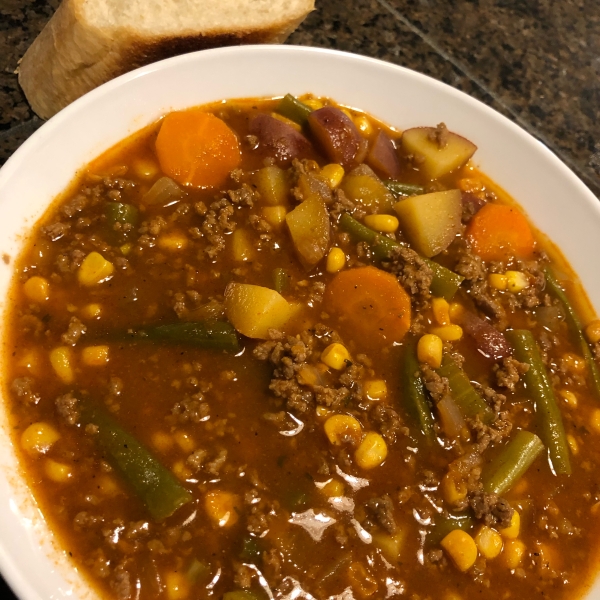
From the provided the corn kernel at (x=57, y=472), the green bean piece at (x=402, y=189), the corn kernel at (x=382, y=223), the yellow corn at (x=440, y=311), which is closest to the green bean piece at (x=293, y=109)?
the green bean piece at (x=402, y=189)

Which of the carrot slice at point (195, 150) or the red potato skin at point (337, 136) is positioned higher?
the red potato skin at point (337, 136)

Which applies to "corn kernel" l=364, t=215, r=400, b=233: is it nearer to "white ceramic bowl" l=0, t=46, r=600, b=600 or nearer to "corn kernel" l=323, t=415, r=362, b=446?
"white ceramic bowl" l=0, t=46, r=600, b=600

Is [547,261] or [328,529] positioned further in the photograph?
[547,261]

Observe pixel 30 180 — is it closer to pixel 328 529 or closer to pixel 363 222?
pixel 363 222

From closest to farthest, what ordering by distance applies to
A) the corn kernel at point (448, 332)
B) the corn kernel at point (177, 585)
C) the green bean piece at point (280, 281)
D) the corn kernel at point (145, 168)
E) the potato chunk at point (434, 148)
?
the corn kernel at point (177, 585)
the green bean piece at point (280, 281)
the corn kernel at point (448, 332)
the corn kernel at point (145, 168)
the potato chunk at point (434, 148)

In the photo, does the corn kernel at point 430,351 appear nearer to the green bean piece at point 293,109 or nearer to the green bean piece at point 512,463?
the green bean piece at point 512,463

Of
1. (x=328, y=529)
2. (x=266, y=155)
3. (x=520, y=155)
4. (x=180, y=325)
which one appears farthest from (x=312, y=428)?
(x=520, y=155)

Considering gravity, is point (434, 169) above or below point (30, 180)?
above

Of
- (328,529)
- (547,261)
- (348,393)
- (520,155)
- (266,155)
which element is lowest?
(328,529)

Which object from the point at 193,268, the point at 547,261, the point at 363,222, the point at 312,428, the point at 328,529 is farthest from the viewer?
the point at 547,261
